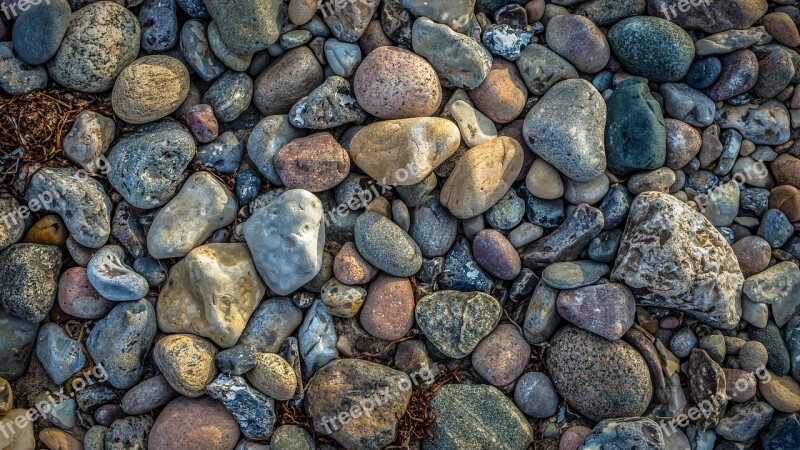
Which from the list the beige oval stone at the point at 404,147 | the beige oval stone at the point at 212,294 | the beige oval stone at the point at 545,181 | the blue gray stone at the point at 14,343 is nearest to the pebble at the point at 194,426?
the beige oval stone at the point at 212,294

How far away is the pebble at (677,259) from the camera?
14.5 feet

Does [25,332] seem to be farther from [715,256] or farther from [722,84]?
[722,84]

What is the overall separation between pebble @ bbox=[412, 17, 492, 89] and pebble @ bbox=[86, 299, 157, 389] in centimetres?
309

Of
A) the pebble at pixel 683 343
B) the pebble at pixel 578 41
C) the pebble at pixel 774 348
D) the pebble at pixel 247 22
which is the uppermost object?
the pebble at pixel 247 22

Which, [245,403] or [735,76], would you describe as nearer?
[245,403]

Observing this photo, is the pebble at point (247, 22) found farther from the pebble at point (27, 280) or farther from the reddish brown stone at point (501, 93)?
the pebble at point (27, 280)

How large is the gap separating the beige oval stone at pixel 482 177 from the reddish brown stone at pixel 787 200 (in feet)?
7.51

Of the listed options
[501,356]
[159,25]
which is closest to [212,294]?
[159,25]

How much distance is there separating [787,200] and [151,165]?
5354 millimetres

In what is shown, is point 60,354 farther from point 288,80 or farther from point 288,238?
point 288,80

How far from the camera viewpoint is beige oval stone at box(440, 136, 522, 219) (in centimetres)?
453

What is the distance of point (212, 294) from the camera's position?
436 cm

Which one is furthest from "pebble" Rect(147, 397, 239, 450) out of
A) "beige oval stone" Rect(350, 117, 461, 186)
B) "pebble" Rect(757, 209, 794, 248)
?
"pebble" Rect(757, 209, 794, 248)

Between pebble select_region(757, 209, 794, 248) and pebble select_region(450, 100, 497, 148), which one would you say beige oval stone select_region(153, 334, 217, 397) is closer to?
pebble select_region(450, 100, 497, 148)
